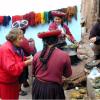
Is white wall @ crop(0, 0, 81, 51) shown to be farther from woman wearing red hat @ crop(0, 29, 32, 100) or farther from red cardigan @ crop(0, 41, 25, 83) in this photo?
red cardigan @ crop(0, 41, 25, 83)

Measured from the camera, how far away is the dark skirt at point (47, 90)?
5.93 meters

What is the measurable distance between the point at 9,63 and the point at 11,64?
0.04m

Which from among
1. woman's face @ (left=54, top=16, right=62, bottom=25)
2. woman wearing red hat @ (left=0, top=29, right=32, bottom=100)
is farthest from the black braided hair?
woman's face @ (left=54, top=16, right=62, bottom=25)

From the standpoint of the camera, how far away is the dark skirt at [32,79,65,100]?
19.5 feet

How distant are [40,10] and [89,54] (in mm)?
3108

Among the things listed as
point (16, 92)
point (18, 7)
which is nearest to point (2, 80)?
point (16, 92)

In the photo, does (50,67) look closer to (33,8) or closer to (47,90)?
(47,90)

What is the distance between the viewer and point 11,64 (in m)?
5.95

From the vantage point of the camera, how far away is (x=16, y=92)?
6.44m

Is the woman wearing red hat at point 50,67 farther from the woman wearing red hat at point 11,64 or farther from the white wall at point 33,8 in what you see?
the white wall at point 33,8

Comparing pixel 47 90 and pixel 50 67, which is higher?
pixel 50 67

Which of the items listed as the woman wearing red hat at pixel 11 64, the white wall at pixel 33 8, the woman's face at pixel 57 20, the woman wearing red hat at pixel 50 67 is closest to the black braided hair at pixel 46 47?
the woman wearing red hat at pixel 50 67

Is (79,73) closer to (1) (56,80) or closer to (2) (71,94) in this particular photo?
(2) (71,94)

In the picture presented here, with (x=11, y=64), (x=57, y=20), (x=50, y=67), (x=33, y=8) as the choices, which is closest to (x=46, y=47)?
(x=50, y=67)
